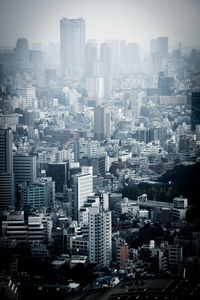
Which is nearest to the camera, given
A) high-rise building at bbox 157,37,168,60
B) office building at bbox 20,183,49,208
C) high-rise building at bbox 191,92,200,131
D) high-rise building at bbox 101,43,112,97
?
office building at bbox 20,183,49,208

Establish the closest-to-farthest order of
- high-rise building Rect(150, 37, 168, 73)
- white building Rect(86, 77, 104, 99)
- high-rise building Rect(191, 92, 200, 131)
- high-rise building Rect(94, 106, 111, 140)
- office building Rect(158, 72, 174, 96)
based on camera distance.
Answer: high-rise building Rect(191, 92, 200, 131)
high-rise building Rect(94, 106, 111, 140)
high-rise building Rect(150, 37, 168, 73)
office building Rect(158, 72, 174, 96)
white building Rect(86, 77, 104, 99)

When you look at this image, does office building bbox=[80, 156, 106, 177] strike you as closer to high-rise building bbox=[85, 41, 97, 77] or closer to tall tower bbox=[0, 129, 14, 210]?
tall tower bbox=[0, 129, 14, 210]

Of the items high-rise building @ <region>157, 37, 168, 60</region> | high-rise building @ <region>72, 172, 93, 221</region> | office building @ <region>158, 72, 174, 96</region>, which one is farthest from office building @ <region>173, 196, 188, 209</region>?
office building @ <region>158, 72, 174, 96</region>

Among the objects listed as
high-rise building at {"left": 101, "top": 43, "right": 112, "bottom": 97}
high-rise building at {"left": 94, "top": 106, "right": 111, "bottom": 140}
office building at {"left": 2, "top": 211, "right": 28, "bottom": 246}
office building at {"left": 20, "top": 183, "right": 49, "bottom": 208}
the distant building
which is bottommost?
the distant building

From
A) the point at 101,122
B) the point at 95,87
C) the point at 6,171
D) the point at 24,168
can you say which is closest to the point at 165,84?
the point at 95,87

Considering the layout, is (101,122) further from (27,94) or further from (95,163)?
(95,163)

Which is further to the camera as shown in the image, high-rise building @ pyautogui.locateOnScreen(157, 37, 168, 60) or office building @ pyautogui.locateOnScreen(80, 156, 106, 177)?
high-rise building @ pyautogui.locateOnScreen(157, 37, 168, 60)
